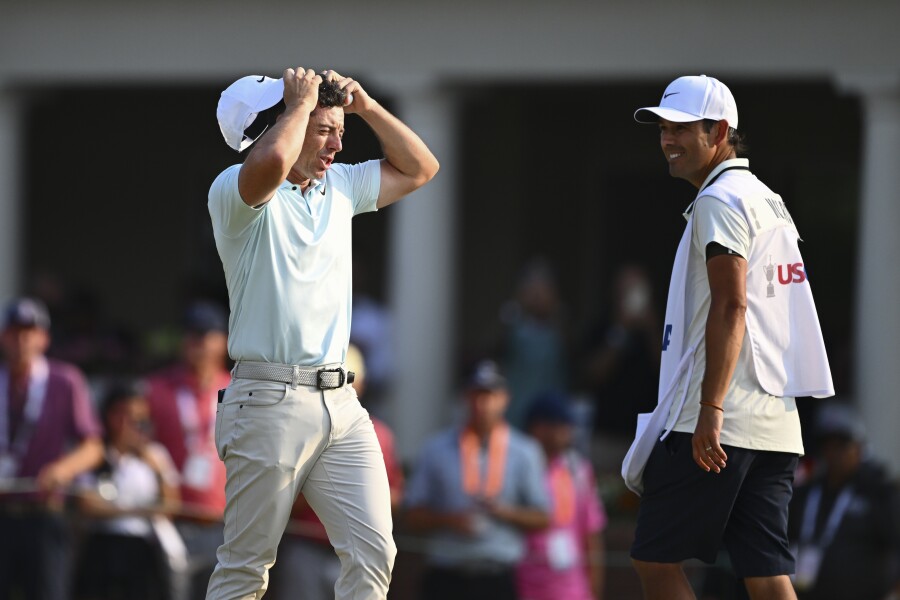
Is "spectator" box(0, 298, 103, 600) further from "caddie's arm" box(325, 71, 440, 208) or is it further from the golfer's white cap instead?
the golfer's white cap

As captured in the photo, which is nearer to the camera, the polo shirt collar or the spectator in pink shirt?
the polo shirt collar

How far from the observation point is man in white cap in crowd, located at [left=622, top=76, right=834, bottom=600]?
4.84 metres

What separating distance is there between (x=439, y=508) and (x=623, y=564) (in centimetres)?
164

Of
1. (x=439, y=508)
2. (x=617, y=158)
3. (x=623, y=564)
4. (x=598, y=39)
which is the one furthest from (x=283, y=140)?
(x=617, y=158)

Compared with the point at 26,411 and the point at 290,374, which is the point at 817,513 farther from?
the point at 290,374

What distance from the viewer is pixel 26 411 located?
340 inches

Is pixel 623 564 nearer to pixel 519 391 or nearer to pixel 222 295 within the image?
pixel 519 391

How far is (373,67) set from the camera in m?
11.9

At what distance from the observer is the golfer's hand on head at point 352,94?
196 inches

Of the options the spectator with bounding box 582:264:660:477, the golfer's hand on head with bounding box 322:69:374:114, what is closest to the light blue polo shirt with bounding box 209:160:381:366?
the golfer's hand on head with bounding box 322:69:374:114

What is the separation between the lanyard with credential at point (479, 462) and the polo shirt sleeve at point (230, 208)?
4.06 meters

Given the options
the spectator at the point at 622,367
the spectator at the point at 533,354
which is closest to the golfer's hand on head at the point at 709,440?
the spectator at the point at 622,367

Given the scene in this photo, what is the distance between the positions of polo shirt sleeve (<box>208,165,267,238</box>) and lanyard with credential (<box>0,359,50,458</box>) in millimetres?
4076

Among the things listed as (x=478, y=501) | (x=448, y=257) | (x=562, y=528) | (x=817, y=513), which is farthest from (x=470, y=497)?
(x=448, y=257)
